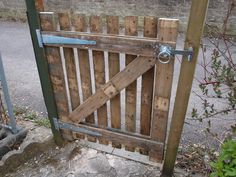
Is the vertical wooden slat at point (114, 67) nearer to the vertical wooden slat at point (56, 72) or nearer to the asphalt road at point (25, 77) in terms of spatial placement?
the vertical wooden slat at point (56, 72)

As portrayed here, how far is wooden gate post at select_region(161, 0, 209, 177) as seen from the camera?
6.64 feet

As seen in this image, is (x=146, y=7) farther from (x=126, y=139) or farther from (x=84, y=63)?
(x=126, y=139)

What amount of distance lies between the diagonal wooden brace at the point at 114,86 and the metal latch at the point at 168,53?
0.09 metres

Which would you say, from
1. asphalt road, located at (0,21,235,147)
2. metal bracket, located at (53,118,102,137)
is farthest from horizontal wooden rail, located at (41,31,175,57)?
asphalt road, located at (0,21,235,147)

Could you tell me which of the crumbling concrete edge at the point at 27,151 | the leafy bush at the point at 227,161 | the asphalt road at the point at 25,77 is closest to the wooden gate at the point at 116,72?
the crumbling concrete edge at the point at 27,151

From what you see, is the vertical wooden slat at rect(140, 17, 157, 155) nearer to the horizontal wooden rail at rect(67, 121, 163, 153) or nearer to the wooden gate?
the wooden gate

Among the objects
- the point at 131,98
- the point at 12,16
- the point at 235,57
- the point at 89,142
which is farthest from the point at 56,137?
the point at 12,16

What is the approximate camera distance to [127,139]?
2967mm

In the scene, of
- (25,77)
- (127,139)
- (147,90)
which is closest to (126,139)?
(127,139)

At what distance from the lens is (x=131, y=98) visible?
9.07 feet

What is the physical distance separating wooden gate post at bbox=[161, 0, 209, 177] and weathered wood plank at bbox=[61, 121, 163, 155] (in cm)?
17

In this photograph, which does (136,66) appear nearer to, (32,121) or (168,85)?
(168,85)

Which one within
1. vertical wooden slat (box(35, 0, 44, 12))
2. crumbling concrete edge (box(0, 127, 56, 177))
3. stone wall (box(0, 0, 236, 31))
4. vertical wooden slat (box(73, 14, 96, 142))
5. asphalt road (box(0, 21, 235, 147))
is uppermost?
vertical wooden slat (box(35, 0, 44, 12))

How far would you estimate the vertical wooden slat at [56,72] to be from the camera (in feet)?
8.40
